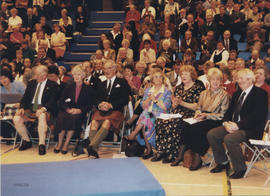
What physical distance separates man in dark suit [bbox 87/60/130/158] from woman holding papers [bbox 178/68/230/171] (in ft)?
3.82

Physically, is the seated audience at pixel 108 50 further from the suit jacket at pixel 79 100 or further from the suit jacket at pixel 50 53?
the suit jacket at pixel 79 100

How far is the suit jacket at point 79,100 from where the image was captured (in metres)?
6.26

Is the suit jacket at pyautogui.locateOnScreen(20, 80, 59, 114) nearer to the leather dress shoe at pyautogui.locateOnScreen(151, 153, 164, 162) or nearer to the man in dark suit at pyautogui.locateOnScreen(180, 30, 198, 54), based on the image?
the leather dress shoe at pyautogui.locateOnScreen(151, 153, 164, 162)

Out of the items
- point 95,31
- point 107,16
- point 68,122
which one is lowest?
point 68,122

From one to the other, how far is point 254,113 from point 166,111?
137 centimetres

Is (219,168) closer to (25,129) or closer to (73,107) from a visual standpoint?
(73,107)

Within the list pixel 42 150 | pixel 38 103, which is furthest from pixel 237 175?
pixel 38 103

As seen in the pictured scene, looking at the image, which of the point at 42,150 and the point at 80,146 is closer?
the point at 42,150

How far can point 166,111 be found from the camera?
229 inches

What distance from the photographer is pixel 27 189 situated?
3.39m

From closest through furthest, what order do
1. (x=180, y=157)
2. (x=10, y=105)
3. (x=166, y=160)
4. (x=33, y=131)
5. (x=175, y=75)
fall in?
(x=180, y=157) < (x=166, y=160) < (x=10, y=105) < (x=33, y=131) < (x=175, y=75)

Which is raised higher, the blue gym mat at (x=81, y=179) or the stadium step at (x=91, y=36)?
the stadium step at (x=91, y=36)

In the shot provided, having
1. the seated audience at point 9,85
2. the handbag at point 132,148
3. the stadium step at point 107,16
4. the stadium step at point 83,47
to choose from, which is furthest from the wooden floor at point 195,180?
the stadium step at point 107,16

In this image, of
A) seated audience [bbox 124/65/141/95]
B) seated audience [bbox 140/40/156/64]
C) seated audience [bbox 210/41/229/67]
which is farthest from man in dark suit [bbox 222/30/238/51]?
seated audience [bbox 124/65/141/95]
